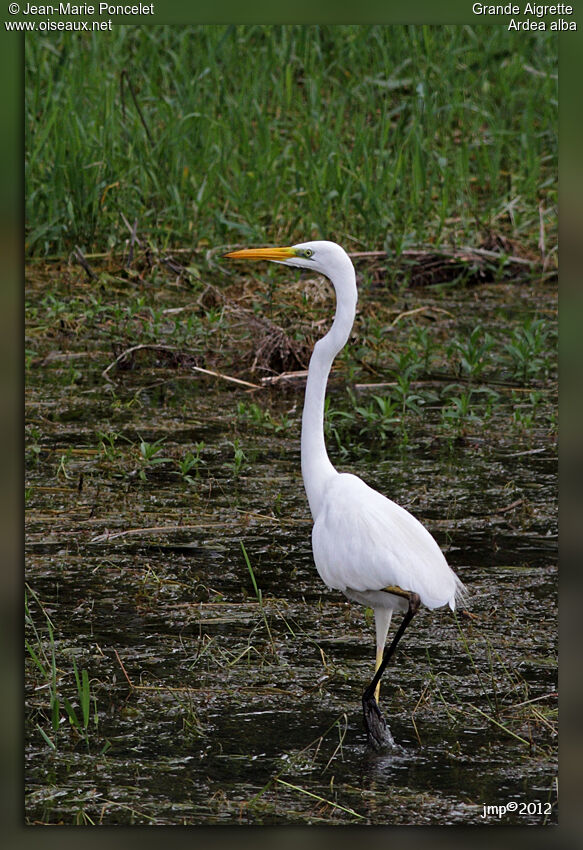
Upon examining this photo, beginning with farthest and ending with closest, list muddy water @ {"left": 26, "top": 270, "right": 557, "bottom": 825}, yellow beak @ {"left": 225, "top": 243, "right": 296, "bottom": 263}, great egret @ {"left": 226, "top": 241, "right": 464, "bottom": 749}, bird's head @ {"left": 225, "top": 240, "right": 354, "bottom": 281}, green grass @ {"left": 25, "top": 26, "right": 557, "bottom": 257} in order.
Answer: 1. green grass @ {"left": 25, "top": 26, "right": 557, "bottom": 257}
2. yellow beak @ {"left": 225, "top": 243, "right": 296, "bottom": 263}
3. bird's head @ {"left": 225, "top": 240, "right": 354, "bottom": 281}
4. great egret @ {"left": 226, "top": 241, "right": 464, "bottom": 749}
5. muddy water @ {"left": 26, "top": 270, "right": 557, "bottom": 825}

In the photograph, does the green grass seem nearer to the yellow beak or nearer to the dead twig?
the dead twig

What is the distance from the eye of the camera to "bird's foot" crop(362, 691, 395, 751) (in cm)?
276

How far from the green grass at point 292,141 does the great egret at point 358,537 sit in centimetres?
203

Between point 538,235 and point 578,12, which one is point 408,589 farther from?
point 538,235

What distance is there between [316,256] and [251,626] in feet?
3.00

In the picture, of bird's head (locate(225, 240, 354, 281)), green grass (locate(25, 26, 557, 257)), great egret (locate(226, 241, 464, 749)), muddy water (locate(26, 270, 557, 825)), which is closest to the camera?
muddy water (locate(26, 270, 557, 825))

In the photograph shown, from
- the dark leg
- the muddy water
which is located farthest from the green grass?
the dark leg

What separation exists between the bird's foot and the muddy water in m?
0.02

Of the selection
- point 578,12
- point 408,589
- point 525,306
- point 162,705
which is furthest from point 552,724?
point 525,306

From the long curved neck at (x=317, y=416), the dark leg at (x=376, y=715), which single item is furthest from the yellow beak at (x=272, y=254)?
the dark leg at (x=376, y=715)

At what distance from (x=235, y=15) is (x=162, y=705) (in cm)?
144

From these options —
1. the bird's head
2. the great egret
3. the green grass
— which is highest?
the green grass

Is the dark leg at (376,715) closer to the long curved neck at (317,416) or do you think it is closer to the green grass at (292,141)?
the long curved neck at (317,416)

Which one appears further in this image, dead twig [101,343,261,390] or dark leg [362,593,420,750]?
dead twig [101,343,261,390]
